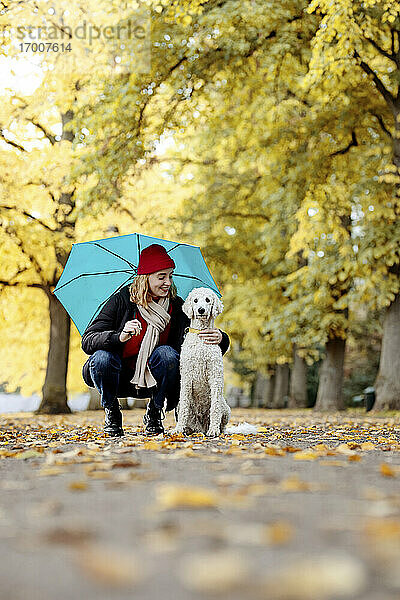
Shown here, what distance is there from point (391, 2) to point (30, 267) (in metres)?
10.1

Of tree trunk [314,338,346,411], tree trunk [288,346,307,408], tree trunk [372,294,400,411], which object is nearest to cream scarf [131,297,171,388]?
tree trunk [372,294,400,411]

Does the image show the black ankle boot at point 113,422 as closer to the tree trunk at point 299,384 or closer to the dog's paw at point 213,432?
the dog's paw at point 213,432

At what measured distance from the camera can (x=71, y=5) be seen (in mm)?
14305

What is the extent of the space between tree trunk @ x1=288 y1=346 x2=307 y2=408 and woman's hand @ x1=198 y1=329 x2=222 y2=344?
1808cm

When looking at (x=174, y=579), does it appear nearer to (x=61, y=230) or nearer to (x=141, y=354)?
(x=141, y=354)

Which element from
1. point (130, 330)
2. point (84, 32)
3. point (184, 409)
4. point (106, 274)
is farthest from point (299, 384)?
point (130, 330)

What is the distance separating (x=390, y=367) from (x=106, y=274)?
8.67 metres

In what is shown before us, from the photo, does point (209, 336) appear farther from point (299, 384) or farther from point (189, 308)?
point (299, 384)

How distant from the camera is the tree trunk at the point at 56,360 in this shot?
16203 millimetres

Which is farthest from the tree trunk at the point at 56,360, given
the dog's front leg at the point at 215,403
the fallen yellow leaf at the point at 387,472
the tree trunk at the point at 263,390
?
the fallen yellow leaf at the point at 387,472

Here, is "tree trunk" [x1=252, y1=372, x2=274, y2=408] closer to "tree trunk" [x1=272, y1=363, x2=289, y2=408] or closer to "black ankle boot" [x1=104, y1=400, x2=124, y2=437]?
"tree trunk" [x1=272, y1=363, x2=289, y2=408]

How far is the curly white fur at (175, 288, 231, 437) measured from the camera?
20.0ft

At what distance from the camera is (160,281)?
6570 mm

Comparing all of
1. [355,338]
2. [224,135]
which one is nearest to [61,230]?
[224,135]
